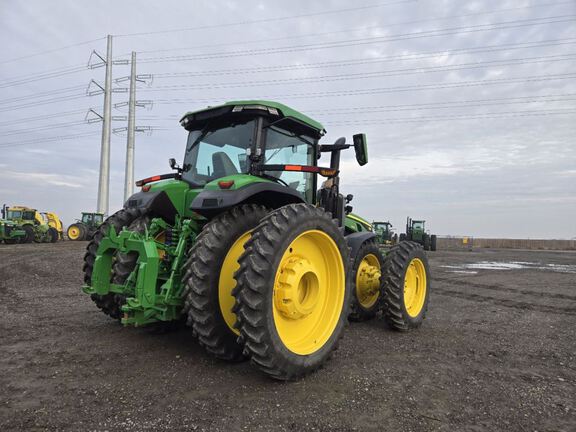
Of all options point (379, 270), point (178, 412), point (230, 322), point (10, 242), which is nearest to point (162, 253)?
point (230, 322)

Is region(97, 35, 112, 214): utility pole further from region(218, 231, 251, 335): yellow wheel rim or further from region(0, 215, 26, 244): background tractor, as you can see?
region(218, 231, 251, 335): yellow wheel rim

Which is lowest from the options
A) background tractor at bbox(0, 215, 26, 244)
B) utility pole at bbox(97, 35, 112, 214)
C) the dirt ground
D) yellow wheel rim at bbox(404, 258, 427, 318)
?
the dirt ground

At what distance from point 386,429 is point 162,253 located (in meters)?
2.48

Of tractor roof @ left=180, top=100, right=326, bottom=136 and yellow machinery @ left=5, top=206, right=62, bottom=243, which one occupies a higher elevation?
tractor roof @ left=180, top=100, right=326, bottom=136

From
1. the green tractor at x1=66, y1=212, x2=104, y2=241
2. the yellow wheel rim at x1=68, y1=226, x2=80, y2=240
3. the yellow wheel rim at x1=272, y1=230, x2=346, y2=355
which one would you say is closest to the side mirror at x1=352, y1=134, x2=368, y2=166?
the yellow wheel rim at x1=272, y1=230, x2=346, y2=355

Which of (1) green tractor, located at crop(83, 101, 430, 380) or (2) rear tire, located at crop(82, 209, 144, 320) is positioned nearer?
(1) green tractor, located at crop(83, 101, 430, 380)

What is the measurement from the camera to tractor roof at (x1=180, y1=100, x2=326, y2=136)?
4.00 metres

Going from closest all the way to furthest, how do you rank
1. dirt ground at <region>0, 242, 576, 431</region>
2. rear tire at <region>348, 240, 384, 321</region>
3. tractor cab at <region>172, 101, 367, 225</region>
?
dirt ground at <region>0, 242, 576, 431</region>
tractor cab at <region>172, 101, 367, 225</region>
rear tire at <region>348, 240, 384, 321</region>

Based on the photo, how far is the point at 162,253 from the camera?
3.85 m

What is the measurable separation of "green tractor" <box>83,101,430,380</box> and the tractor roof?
13 mm

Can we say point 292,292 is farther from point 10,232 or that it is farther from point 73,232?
point 73,232

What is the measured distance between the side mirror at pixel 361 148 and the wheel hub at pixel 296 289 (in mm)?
1828

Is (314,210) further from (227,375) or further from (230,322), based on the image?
(227,375)

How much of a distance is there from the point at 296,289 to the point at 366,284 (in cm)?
225
